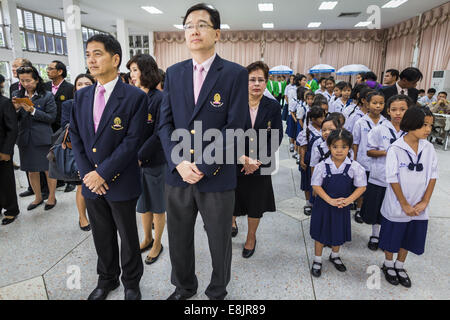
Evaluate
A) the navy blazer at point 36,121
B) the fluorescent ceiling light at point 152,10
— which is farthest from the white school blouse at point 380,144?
the fluorescent ceiling light at point 152,10

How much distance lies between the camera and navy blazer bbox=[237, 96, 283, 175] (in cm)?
210

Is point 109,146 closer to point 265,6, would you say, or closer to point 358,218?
point 358,218

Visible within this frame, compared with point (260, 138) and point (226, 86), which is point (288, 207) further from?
point (226, 86)

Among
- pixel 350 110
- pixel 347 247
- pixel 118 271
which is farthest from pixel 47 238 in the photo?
pixel 350 110

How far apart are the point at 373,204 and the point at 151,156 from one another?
185cm

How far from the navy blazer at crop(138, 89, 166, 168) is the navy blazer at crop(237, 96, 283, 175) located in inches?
24.2

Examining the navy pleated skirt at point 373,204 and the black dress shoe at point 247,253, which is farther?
the navy pleated skirt at point 373,204

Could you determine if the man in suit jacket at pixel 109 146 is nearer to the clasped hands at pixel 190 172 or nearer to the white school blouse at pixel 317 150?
the clasped hands at pixel 190 172

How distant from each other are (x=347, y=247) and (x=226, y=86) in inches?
71.8

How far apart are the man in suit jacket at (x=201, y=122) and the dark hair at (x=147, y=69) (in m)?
0.61

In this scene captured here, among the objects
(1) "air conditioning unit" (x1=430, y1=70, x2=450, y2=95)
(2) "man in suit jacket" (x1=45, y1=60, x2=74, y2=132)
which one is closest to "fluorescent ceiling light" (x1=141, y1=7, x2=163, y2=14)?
(2) "man in suit jacket" (x1=45, y1=60, x2=74, y2=132)

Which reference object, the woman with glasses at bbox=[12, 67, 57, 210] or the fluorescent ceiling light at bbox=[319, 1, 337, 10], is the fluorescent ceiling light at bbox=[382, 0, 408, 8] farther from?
the woman with glasses at bbox=[12, 67, 57, 210]

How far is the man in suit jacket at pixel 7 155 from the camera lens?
258cm
